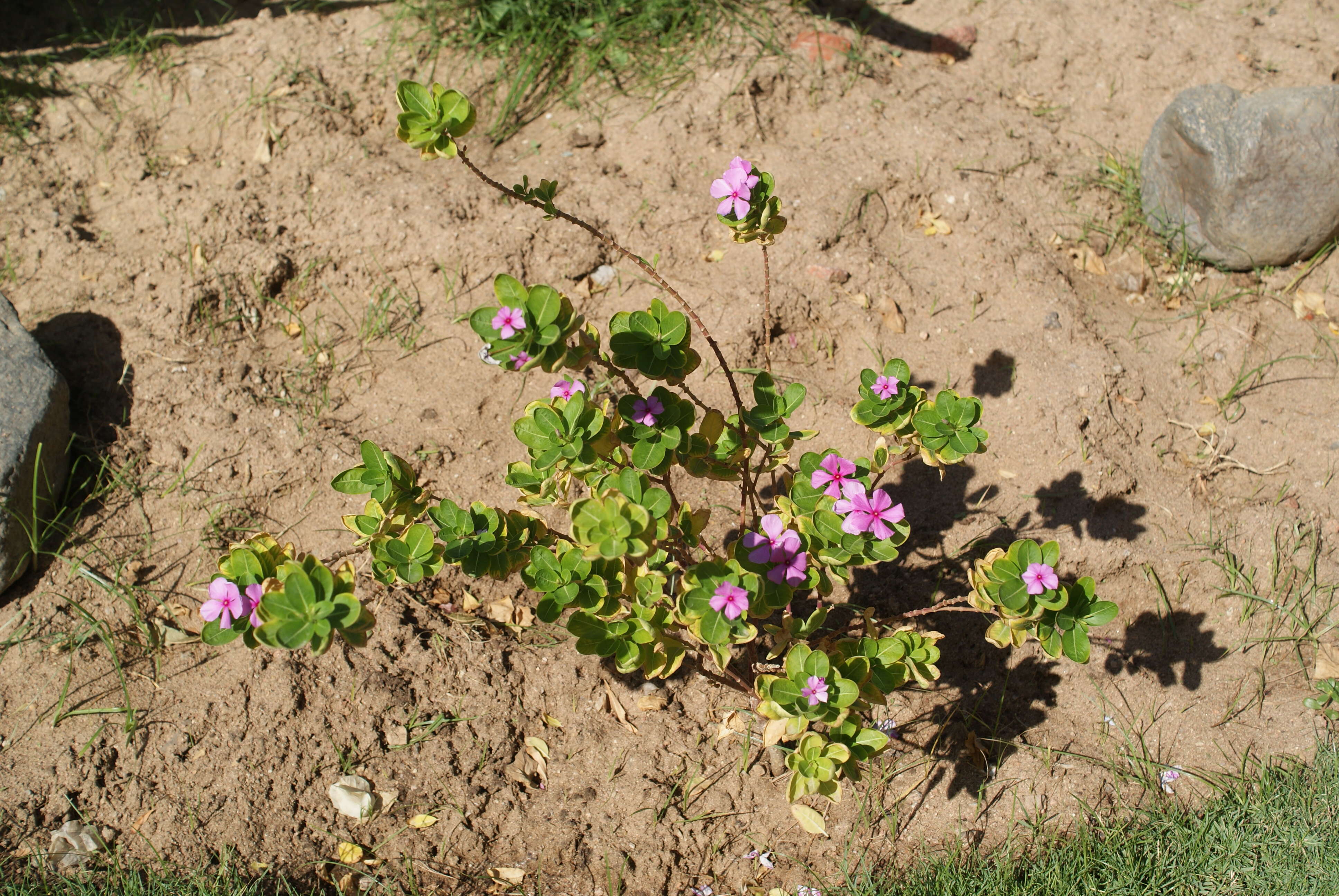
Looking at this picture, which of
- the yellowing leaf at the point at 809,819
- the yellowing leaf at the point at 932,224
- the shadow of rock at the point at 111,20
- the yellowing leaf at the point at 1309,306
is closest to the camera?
the yellowing leaf at the point at 809,819

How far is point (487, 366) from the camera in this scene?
2982 mm

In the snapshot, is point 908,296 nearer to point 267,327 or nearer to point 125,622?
point 267,327

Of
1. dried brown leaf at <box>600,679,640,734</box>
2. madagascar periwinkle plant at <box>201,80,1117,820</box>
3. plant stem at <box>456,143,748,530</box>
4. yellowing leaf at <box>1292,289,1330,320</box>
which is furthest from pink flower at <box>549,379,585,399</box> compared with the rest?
yellowing leaf at <box>1292,289,1330,320</box>

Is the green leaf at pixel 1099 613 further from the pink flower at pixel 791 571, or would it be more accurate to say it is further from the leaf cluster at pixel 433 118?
the leaf cluster at pixel 433 118

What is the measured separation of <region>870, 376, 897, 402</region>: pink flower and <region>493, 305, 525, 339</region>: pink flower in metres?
0.78

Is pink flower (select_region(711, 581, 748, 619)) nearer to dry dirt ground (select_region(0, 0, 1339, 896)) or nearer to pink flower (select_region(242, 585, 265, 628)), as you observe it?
pink flower (select_region(242, 585, 265, 628))

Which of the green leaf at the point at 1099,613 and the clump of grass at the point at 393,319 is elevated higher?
the green leaf at the point at 1099,613

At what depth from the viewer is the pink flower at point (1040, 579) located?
5.46ft

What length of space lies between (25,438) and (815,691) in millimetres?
2331

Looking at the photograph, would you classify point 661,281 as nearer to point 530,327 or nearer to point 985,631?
point 530,327

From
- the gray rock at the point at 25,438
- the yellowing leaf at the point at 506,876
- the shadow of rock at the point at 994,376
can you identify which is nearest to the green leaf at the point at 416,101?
the gray rock at the point at 25,438

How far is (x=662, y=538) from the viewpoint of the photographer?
6.12ft

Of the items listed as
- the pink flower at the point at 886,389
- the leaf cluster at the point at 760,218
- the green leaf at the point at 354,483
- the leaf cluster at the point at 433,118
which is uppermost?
the leaf cluster at the point at 433,118

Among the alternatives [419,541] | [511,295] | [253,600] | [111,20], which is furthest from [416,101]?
[111,20]
